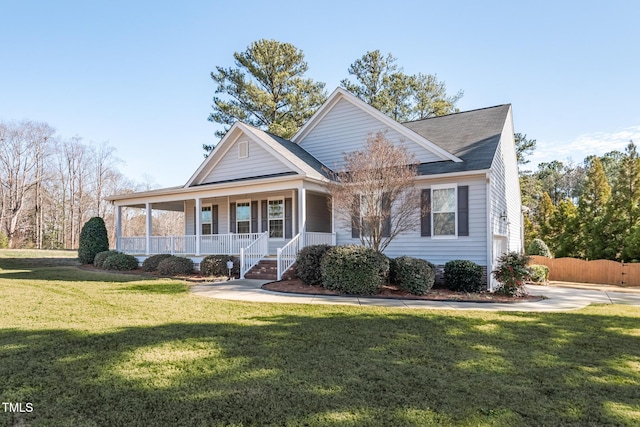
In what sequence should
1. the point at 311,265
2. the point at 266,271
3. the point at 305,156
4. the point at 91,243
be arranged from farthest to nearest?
the point at 91,243
the point at 305,156
the point at 266,271
the point at 311,265

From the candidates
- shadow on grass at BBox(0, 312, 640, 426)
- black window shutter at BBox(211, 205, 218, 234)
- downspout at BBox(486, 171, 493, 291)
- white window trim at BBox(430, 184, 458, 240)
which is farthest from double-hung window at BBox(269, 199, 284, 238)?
shadow on grass at BBox(0, 312, 640, 426)

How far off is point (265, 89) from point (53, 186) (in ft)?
89.7

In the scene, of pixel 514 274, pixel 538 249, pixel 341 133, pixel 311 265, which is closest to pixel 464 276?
pixel 514 274

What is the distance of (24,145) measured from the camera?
37.9 metres

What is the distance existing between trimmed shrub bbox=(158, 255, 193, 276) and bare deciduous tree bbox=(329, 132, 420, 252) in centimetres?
644

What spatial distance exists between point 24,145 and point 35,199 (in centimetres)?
542

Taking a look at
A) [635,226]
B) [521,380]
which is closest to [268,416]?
[521,380]

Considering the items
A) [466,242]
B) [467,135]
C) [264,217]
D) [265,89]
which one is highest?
[265,89]

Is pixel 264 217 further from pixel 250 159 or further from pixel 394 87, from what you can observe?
pixel 394 87

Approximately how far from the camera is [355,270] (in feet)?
32.3

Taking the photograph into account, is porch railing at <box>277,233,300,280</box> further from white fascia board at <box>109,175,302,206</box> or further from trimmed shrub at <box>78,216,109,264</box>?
→ trimmed shrub at <box>78,216,109,264</box>

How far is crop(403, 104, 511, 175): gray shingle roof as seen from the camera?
12.1 metres

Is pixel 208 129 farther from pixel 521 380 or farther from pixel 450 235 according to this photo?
pixel 521 380

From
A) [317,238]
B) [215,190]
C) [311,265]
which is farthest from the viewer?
[215,190]
